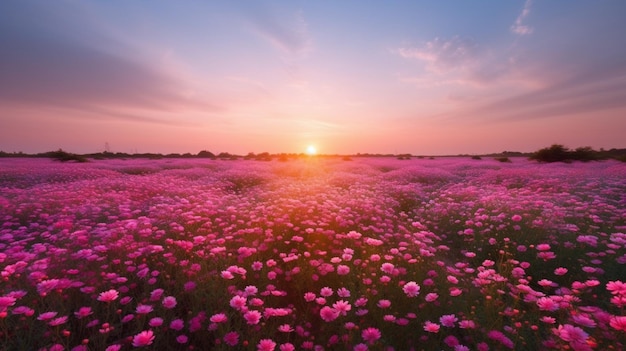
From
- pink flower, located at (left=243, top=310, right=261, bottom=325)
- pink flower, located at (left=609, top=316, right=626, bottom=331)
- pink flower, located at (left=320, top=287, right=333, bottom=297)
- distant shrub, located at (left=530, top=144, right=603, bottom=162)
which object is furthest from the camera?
distant shrub, located at (left=530, top=144, right=603, bottom=162)

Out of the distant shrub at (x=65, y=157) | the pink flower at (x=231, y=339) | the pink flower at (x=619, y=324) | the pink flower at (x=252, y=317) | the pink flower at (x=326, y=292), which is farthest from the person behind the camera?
the distant shrub at (x=65, y=157)

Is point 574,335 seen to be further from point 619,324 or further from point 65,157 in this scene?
point 65,157

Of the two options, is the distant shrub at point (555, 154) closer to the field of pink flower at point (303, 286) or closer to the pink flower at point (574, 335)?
the field of pink flower at point (303, 286)

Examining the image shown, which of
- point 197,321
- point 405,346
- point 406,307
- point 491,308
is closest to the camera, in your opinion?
point 197,321

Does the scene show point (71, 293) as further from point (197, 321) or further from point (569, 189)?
point (569, 189)

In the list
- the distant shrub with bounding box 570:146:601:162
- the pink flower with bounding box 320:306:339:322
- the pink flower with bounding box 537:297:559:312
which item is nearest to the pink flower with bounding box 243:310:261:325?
the pink flower with bounding box 320:306:339:322

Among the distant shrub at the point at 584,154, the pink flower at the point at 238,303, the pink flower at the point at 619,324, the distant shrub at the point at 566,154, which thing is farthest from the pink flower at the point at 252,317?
the distant shrub at the point at 584,154

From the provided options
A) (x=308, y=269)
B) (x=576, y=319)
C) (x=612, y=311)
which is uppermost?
(x=576, y=319)

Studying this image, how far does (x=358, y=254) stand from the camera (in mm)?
5270

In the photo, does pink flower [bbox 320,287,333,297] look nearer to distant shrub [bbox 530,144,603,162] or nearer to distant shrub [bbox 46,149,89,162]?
distant shrub [bbox 530,144,603,162]

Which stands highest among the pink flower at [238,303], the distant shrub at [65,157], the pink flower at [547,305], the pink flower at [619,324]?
the distant shrub at [65,157]

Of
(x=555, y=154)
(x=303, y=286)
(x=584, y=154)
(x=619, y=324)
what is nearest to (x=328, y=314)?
(x=303, y=286)

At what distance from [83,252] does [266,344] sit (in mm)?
2820

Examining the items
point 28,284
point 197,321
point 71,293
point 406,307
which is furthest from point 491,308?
point 28,284
